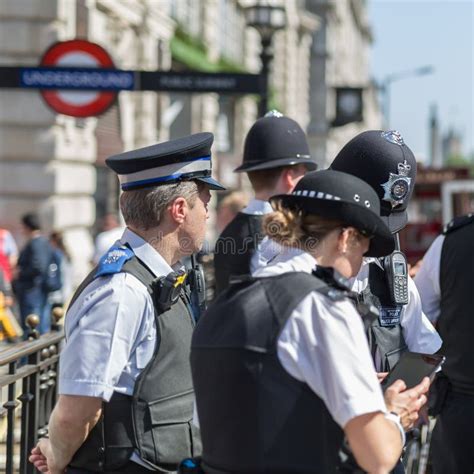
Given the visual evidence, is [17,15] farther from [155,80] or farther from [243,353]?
[243,353]

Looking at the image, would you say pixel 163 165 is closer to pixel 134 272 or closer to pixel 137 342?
pixel 134 272

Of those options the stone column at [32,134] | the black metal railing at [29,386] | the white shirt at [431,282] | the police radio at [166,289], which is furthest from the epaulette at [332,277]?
the stone column at [32,134]

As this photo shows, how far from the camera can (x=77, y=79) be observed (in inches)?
431

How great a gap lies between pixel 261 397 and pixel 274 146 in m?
3.11

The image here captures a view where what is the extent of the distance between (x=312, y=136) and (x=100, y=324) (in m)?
53.5

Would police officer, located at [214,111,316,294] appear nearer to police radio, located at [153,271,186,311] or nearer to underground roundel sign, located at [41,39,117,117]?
police radio, located at [153,271,186,311]

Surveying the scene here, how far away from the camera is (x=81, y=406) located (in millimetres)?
3213

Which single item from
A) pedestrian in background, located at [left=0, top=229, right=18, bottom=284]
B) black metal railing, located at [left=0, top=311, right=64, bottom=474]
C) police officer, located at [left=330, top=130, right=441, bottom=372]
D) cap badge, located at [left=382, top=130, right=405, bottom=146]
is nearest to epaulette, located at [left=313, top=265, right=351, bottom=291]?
police officer, located at [left=330, top=130, right=441, bottom=372]

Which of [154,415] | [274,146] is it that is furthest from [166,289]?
[274,146]

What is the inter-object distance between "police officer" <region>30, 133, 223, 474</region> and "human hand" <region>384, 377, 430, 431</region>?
0.77 metres

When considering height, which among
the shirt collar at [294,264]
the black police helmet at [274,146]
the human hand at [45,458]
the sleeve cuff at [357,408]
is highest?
the black police helmet at [274,146]

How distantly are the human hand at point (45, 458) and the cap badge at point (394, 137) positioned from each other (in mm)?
1716

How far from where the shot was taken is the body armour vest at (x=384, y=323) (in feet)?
12.8

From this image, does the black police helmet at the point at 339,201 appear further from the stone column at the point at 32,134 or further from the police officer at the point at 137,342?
the stone column at the point at 32,134
